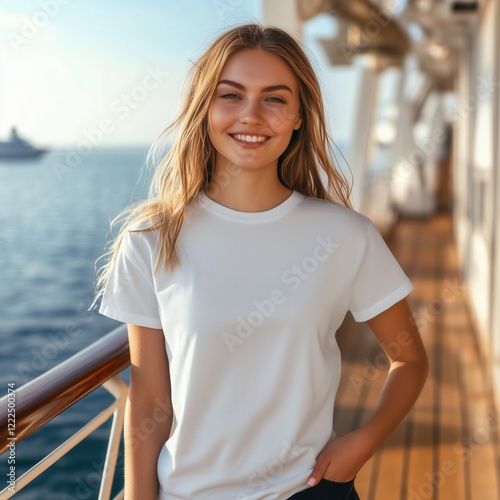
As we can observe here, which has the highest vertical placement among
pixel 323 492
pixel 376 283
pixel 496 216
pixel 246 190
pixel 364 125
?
pixel 246 190

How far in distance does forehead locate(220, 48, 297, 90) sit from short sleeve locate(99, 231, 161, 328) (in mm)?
265

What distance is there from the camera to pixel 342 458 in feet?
3.38

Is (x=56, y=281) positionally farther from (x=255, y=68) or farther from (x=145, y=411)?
(x=255, y=68)

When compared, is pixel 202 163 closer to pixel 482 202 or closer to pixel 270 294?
pixel 270 294

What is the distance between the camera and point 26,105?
99.0 feet

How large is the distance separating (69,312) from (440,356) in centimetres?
971

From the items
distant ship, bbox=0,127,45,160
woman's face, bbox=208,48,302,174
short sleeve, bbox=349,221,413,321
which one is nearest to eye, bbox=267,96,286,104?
woman's face, bbox=208,48,302,174

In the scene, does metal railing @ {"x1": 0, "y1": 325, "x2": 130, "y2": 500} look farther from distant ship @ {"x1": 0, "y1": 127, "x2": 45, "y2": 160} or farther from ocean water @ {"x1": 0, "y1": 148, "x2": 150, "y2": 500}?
distant ship @ {"x1": 0, "y1": 127, "x2": 45, "y2": 160}

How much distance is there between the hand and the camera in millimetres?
1021

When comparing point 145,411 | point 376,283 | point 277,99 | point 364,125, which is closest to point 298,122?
point 277,99

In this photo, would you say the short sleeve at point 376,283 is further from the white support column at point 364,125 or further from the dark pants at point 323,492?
the white support column at point 364,125

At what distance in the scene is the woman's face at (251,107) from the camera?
1.04 meters

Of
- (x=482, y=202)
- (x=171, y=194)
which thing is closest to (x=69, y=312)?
(x=482, y=202)

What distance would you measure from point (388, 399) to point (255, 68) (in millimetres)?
545
